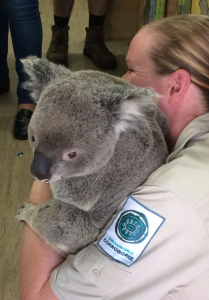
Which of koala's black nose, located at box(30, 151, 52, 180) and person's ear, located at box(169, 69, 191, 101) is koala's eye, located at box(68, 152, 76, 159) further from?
person's ear, located at box(169, 69, 191, 101)

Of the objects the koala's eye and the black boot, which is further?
the black boot

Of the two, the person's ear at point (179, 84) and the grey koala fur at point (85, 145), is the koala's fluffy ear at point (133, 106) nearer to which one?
the grey koala fur at point (85, 145)

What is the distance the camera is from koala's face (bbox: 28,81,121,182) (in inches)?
27.5

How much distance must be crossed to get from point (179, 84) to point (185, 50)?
114 mm

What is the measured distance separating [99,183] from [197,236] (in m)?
0.30

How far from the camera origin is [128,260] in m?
0.71

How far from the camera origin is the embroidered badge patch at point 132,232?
2.30ft

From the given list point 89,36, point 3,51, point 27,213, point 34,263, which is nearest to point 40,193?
point 27,213

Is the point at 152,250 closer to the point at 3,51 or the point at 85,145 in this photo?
the point at 85,145

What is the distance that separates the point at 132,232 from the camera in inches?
28.0

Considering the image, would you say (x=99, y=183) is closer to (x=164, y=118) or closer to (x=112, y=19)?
(x=164, y=118)

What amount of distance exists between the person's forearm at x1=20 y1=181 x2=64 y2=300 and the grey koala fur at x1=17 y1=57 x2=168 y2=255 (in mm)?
44

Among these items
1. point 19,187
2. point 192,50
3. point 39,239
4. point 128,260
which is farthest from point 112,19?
point 128,260

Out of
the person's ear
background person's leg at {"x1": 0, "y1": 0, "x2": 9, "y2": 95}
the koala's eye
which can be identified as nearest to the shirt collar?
the person's ear
